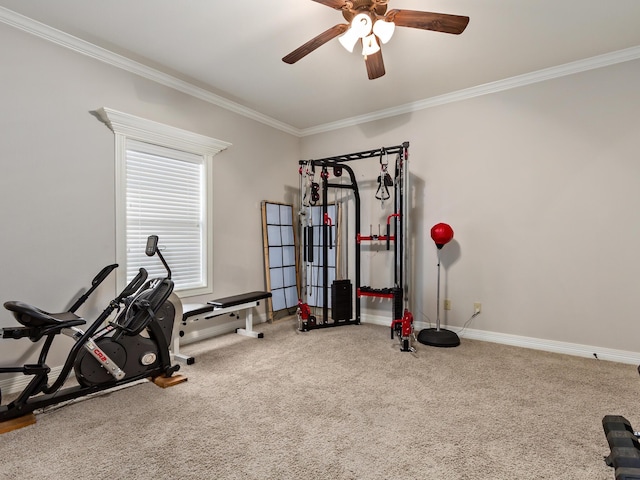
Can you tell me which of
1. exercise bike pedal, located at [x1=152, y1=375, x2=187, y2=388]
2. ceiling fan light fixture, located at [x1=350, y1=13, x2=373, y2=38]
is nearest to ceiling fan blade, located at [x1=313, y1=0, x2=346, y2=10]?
ceiling fan light fixture, located at [x1=350, y1=13, x2=373, y2=38]

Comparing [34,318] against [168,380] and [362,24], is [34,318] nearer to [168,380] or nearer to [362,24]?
[168,380]

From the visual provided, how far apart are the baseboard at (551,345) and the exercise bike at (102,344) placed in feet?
9.89

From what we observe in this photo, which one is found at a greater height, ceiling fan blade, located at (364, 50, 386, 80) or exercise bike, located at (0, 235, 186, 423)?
ceiling fan blade, located at (364, 50, 386, 80)

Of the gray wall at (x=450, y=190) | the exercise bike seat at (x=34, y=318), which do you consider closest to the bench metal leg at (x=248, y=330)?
the gray wall at (x=450, y=190)

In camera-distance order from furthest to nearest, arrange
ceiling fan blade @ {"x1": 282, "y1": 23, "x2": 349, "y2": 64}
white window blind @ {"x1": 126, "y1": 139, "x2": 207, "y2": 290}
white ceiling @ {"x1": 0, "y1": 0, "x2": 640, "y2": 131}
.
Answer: white window blind @ {"x1": 126, "y1": 139, "x2": 207, "y2": 290} → white ceiling @ {"x1": 0, "y1": 0, "x2": 640, "y2": 131} → ceiling fan blade @ {"x1": 282, "y1": 23, "x2": 349, "y2": 64}

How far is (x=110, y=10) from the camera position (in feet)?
8.41

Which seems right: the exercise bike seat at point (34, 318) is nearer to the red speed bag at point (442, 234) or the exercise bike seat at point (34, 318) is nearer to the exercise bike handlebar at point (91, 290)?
the exercise bike handlebar at point (91, 290)

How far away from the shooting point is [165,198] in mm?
3676

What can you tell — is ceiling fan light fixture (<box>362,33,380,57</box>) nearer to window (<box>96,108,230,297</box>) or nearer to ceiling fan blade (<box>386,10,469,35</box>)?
ceiling fan blade (<box>386,10,469,35</box>)

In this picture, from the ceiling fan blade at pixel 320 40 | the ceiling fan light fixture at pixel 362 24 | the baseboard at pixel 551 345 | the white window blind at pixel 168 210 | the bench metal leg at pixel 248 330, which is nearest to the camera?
the ceiling fan light fixture at pixel 362 24

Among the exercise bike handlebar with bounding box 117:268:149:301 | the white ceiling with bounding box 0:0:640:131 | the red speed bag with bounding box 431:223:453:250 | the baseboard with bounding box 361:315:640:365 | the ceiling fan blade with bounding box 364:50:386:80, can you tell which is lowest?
the baseboard with bounding box 361:315:640:365

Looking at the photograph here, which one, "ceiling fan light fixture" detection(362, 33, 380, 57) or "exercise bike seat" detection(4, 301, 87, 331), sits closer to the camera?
"exercise bike seat" detection(4, 301, 87, 331)

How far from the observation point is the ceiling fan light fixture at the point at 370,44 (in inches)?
93.6

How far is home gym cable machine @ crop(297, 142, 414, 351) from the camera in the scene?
385 cm
